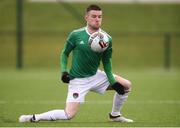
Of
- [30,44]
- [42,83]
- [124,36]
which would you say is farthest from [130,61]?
[42,83]

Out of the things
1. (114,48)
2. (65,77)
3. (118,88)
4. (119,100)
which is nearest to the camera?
(65,77)

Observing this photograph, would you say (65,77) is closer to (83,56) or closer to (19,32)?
(83,56)

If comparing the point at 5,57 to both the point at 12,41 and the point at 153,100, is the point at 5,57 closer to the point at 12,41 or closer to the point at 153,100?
the point at 12,41

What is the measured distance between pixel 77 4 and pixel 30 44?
3.82m

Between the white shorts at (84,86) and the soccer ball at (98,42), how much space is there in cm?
50

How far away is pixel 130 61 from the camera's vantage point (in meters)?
32.7

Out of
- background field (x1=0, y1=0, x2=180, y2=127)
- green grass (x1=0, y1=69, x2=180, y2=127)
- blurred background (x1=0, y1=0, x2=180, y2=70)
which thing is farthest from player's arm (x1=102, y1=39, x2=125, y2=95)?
blurred background (x1=0, y1=0, x2=180, y2=70)

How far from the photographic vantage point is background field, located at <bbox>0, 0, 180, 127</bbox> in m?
19.1

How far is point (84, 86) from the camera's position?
12.2m

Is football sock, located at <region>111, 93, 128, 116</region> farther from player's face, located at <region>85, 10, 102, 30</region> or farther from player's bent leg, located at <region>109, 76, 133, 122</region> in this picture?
player's face, located at <region>85, 10, 102, 30</region>

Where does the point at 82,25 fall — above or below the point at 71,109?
below

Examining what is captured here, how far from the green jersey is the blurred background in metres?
17.9

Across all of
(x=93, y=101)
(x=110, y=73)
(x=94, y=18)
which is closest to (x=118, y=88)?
(x=110, y=73)

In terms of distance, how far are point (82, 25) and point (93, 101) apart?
1503cm
